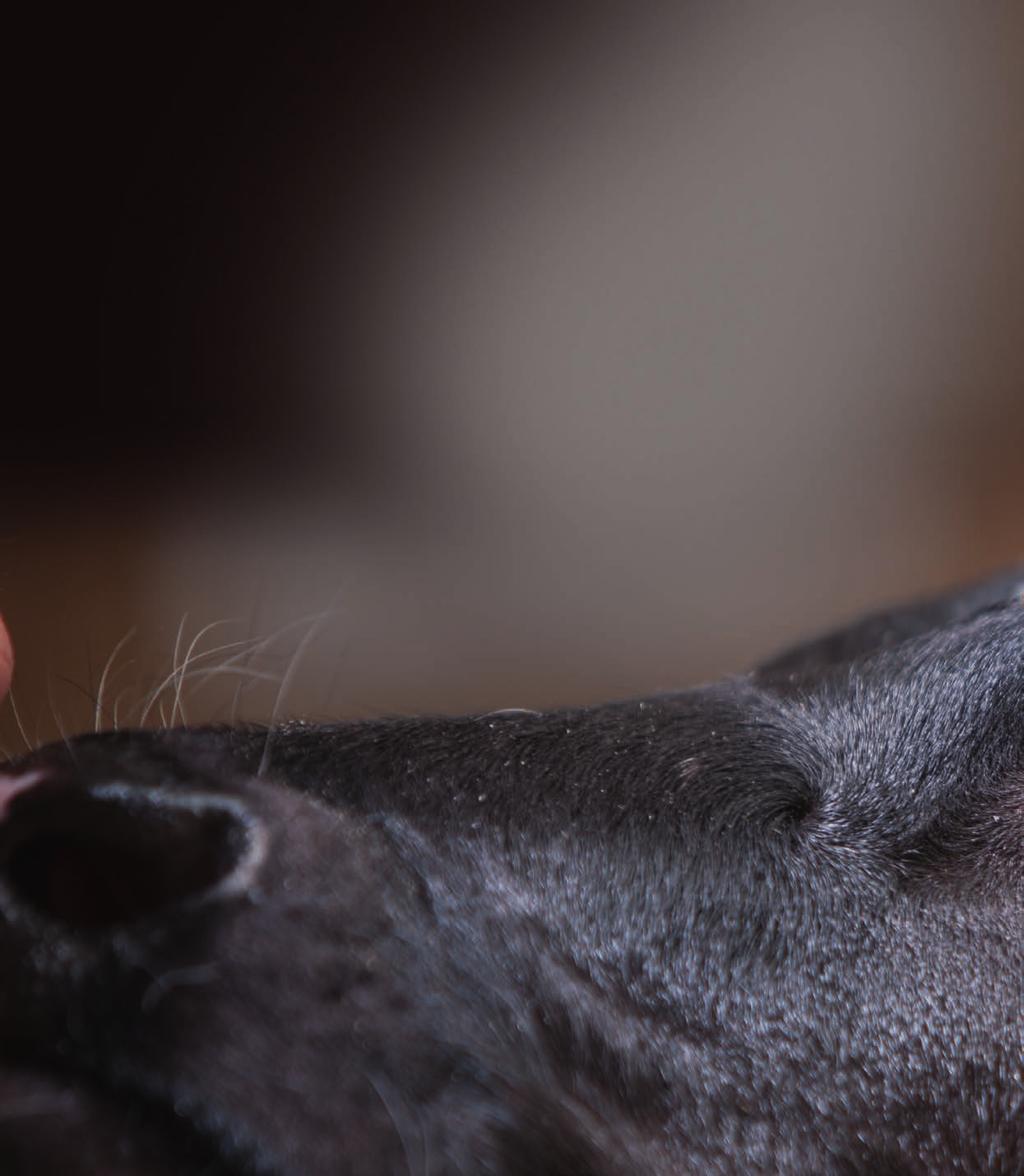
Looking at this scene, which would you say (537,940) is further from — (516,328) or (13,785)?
(516,328)

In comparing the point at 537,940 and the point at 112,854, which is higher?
the point at 112,854

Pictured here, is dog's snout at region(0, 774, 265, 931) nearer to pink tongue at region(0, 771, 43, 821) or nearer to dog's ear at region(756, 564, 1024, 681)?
pink tongue at region(0, 771, 43, 821)

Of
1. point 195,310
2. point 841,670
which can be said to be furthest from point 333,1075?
point 195,310

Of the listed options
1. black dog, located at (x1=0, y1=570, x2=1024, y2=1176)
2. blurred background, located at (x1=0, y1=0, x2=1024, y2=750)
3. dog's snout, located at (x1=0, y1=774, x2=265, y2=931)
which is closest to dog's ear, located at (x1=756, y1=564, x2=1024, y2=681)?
black dog, located at (x1=0, y1=570, x2=1024, y2=1176)

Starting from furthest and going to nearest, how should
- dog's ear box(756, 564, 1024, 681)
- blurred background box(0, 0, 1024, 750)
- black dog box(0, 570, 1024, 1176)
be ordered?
blurred background box(0, 0, 1024, 750) → dog's ear box(756, 564, 1024, 681) → black dog box(0, 570, 1024, 1176)

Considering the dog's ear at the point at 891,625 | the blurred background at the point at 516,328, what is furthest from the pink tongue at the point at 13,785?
the blurred background at the point at 516,328

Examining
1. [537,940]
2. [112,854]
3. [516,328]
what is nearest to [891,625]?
[537,940]

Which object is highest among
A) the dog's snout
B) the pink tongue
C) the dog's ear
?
the pink tongue
